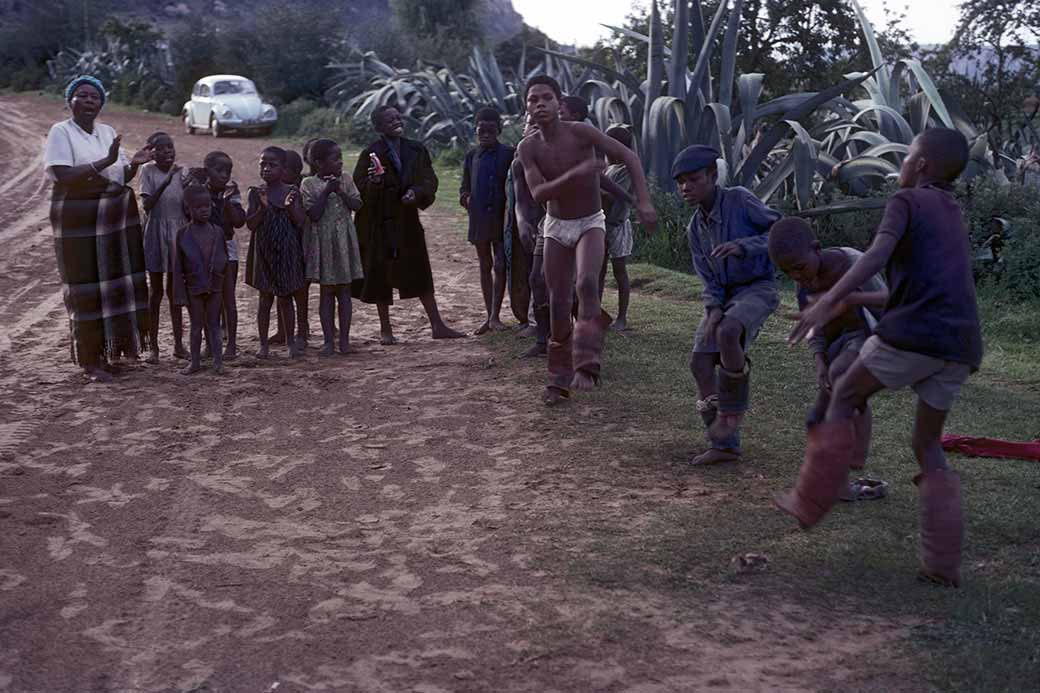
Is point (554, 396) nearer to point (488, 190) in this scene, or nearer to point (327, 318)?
point (327, 318)

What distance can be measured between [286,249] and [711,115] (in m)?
5.00

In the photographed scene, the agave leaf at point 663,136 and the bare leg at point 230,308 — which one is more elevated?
the agave leaf at point 663,136

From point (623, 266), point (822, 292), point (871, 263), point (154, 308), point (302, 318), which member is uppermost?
point (871, 263)

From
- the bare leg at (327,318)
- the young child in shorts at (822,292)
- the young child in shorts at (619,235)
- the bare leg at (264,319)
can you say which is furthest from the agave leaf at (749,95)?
the young child in shorts at (822,292)

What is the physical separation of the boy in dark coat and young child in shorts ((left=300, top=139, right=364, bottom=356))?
0.22 meters

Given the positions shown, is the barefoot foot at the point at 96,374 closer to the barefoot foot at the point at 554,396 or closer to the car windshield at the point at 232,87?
the barefoot foot at the point at 554,396

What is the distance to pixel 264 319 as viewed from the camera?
809 cm

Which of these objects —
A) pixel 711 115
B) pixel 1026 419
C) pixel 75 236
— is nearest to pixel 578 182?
pixel 1026 419

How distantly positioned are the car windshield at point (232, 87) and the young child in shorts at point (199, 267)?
21.6m

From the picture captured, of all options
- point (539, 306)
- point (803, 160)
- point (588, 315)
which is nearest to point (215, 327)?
point (539, 306)

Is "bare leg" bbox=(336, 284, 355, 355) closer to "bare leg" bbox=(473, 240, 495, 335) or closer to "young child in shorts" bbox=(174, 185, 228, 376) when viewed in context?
"young child in shorts" bbox=(174, 185, 228, 376)

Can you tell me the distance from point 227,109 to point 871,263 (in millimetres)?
24917

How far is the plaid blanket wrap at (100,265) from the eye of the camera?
751 centimetres

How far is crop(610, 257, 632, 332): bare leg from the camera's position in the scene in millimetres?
8617
